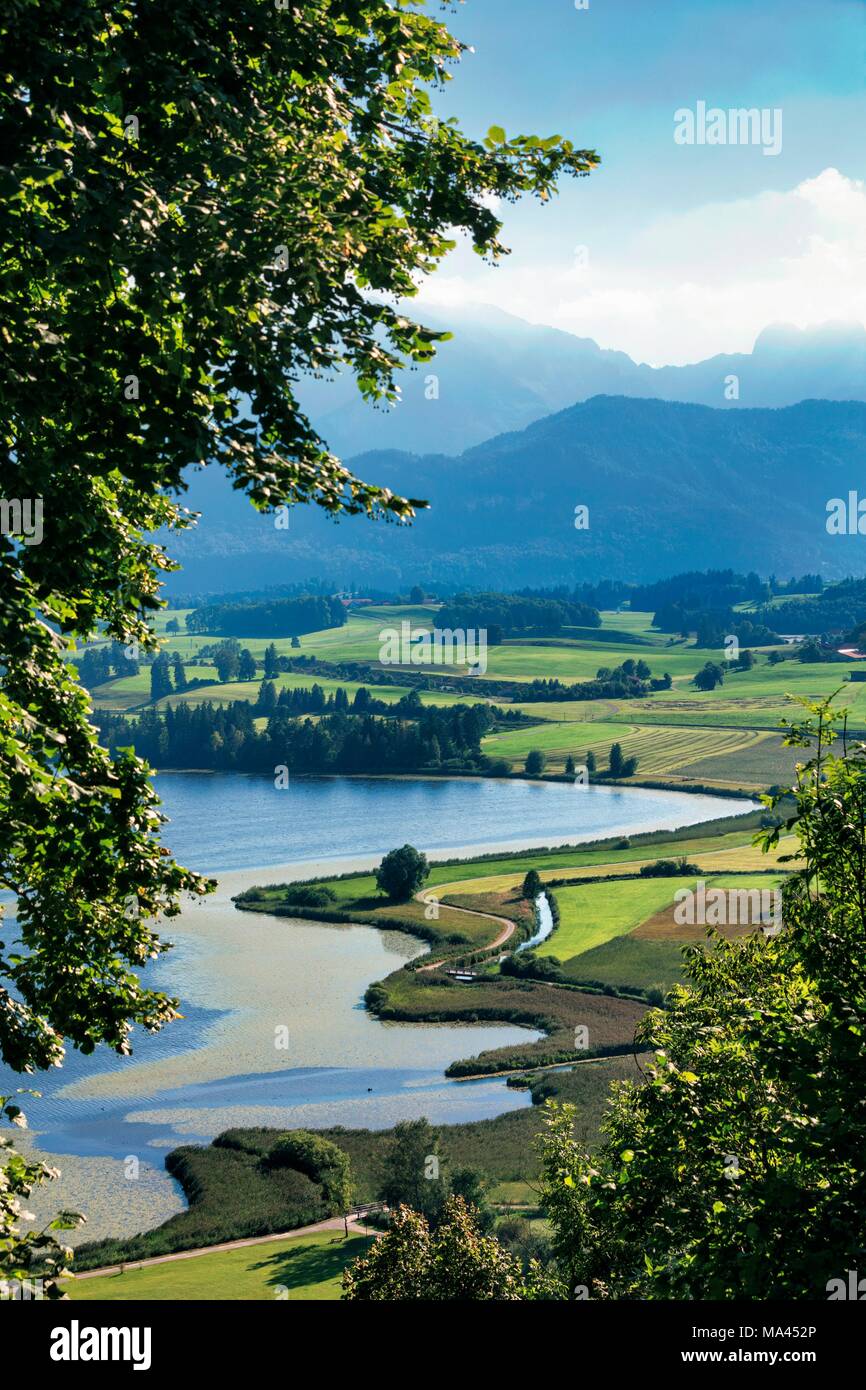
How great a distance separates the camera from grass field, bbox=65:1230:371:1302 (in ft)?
132

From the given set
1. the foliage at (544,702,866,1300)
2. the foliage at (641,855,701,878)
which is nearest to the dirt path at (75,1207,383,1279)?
the foliage at (544,702,866,1300)

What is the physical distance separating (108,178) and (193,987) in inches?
3295

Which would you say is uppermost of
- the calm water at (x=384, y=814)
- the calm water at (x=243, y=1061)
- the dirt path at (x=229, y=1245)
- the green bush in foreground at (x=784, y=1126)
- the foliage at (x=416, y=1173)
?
the green bush in foreground at (x=784, y=1126)

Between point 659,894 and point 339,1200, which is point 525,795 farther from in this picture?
point 339,1200

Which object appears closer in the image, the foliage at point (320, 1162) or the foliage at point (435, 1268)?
the foliage at point (435, 1268)

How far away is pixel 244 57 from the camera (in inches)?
Answer: 466

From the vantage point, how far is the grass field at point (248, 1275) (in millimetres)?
40275

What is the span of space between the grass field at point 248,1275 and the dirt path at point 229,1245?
1.29 ft

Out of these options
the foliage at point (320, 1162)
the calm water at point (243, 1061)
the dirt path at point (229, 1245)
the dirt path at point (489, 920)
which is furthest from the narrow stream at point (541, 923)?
the dirt path at point (229, 1245)

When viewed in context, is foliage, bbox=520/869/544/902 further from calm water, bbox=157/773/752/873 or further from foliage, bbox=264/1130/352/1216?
foliage, bbox=264/1130/352/1216

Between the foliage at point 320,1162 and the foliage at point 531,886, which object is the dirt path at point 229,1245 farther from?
the foliage at point 531,886

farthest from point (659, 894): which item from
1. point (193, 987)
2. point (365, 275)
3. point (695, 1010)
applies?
point (365, 275)

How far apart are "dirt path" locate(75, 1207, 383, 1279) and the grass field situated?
0.39 metres

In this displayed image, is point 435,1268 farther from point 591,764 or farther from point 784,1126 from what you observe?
point 591,764
